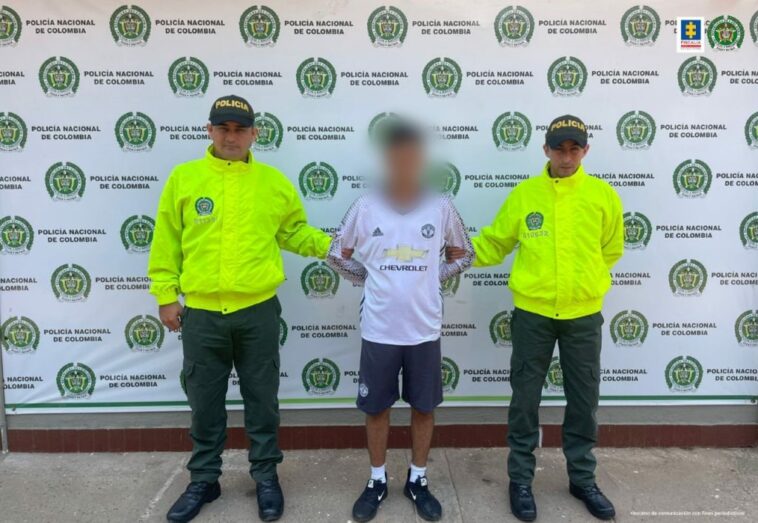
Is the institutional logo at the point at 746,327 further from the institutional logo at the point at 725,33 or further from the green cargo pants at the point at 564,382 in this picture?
the institutional logo at the point at 725,33

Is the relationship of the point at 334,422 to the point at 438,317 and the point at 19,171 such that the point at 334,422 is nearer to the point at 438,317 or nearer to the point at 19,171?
the point at 438,317

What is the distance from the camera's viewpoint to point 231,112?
2828 mm

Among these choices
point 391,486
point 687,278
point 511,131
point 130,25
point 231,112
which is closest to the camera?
point 231,112

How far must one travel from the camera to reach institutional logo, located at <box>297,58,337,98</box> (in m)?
3.46

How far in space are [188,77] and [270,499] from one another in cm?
244

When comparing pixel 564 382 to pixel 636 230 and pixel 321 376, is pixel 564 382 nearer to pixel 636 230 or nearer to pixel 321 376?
pixel 636 230

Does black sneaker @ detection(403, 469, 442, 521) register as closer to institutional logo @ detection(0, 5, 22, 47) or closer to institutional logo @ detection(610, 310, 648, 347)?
institutional logo @ detection(610, 310, 648, 347)

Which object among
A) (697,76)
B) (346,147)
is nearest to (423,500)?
(346,147)

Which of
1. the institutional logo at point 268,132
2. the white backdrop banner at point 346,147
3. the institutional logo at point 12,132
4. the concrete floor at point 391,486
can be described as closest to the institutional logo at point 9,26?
the white backdrop banner at point 346,147

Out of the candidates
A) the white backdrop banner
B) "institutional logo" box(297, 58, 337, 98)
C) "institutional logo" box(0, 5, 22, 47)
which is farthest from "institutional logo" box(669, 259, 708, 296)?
"institutional logo" box(0, 5, 22, 47)

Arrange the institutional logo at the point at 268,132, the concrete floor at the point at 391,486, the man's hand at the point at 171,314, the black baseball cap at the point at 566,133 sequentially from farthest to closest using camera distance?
the institutional logo at the point at 268,132, the concrete floor at the point at 391,486, the man's hand at the point at 171,314, the black baseball cap at the point at 566,133

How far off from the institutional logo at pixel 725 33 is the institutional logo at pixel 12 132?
4.14 meters

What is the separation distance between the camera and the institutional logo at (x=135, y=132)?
3.47 metres

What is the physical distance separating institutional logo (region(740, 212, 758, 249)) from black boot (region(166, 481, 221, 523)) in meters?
3.46
